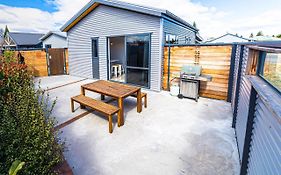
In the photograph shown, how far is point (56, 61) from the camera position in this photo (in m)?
9.52

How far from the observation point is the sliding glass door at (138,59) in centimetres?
624

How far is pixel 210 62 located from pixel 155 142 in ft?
11.7

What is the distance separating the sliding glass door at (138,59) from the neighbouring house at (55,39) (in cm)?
1089

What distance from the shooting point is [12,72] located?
3721 mm

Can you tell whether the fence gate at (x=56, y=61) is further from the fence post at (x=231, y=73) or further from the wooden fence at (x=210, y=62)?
the fence post at (x=231, y=73)

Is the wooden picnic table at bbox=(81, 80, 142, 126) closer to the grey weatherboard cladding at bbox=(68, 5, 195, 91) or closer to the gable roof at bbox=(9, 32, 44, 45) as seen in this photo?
the grey weatherboard cladding at bbox=(68, 5, 195, 91)

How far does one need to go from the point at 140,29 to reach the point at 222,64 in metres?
A: 3.25

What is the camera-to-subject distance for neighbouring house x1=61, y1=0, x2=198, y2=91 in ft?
19.4

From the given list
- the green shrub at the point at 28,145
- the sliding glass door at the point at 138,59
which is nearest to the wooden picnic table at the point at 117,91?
the green shrub at the point at 28,145

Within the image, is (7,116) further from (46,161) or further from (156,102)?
(156,102)

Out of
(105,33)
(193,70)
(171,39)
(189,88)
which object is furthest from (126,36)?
(189,88)

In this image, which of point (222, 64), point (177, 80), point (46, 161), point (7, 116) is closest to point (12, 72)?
point (7, 116)

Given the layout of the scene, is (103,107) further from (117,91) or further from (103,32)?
(103,32)

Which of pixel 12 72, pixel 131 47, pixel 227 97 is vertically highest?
pixel 131 47
